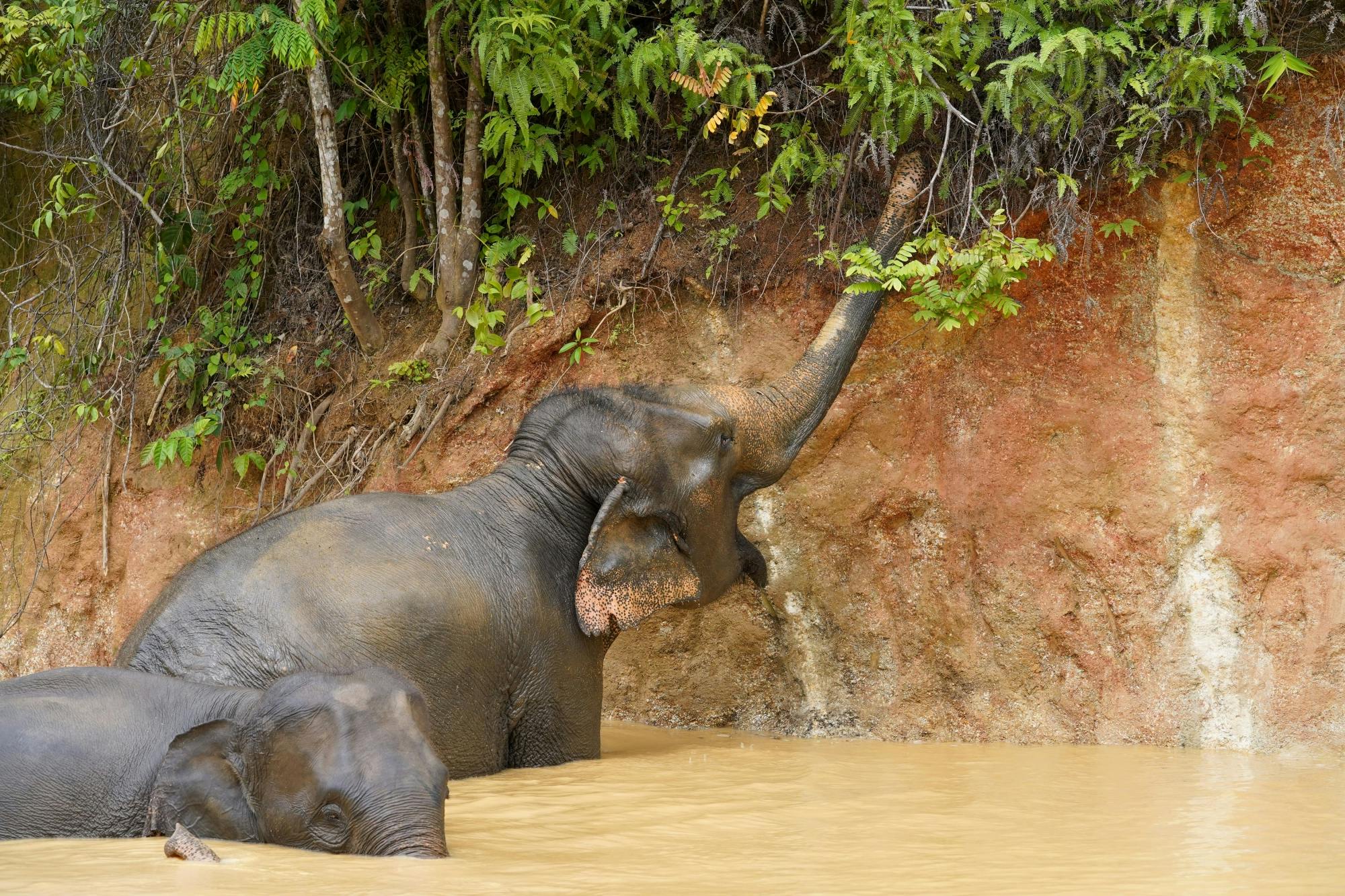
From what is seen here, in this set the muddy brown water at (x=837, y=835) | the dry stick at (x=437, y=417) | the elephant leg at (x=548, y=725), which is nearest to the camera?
the muddy brown water at (x=837, y=835)

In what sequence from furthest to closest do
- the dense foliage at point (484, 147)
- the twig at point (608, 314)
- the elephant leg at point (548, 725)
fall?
the twig at point (608, 314)
the dense foliage at point (484, 147)
the elephant leg at point (548, 725)

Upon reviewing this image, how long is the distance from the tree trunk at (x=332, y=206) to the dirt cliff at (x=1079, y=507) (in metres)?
1.88

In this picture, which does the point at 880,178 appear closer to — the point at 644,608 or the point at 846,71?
the point at 846,71

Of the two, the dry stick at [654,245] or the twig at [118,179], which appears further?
the twig at [118,179]

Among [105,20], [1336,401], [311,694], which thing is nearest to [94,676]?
[311,694]

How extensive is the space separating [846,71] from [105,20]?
4.90 metres

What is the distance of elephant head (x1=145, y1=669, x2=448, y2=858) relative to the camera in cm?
373

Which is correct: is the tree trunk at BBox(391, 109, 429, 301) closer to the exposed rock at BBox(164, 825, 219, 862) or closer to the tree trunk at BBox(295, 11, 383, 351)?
the tree trunk at BBox(295, 11, 383, 351)

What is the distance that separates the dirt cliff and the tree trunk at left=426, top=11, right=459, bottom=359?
133 centimetres

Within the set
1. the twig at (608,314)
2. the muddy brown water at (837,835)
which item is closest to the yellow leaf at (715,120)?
the twig at (608,314)

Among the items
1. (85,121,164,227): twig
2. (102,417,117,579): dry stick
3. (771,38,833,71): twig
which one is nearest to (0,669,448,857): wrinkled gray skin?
(771,38,833,71): twig

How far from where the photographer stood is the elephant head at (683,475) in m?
5.80

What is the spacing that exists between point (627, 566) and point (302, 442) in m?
2.96

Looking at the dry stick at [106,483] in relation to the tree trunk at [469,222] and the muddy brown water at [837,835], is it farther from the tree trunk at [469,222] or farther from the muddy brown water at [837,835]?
the muddy brown water at [837,835]
